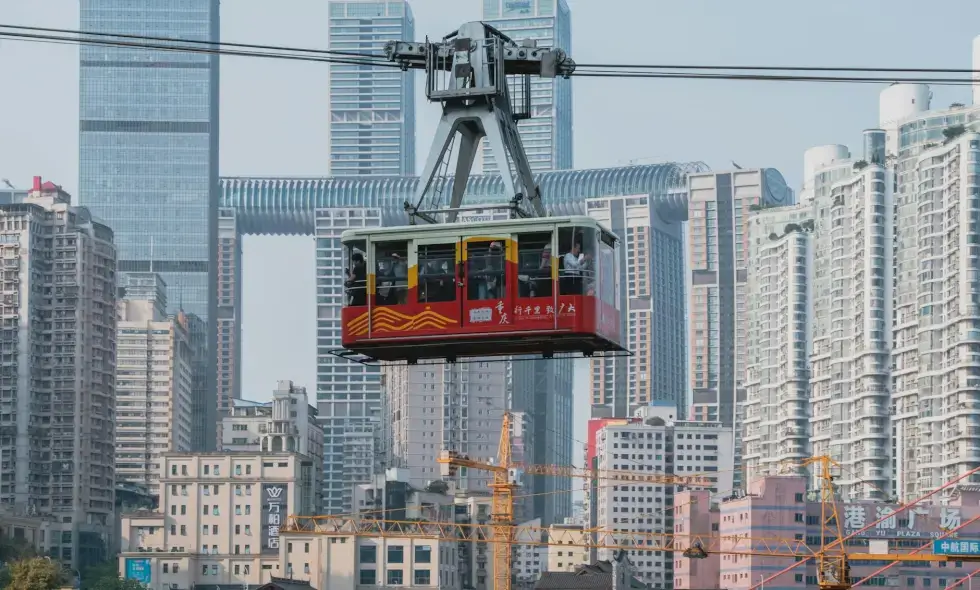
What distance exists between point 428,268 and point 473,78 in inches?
156

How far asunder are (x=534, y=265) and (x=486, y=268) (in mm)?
961

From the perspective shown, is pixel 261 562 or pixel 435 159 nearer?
pixel 435 159

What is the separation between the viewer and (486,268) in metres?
40.9

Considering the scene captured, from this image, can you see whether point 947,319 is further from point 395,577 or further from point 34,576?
point 34,576

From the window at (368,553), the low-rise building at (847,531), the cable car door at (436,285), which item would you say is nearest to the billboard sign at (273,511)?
the window at (368,553)

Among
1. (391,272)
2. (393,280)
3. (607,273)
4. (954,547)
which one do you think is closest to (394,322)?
(393,280)

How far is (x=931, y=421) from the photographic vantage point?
194m

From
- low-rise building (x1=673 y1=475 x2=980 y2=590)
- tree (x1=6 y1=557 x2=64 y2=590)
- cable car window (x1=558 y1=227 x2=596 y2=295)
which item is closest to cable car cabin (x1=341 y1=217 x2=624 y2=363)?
cable car window (x1=558 y1=227 x2=596 y2=295)

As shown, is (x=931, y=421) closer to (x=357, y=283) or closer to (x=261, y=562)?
(x=261, y=562)

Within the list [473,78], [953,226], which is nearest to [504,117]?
[473,78]

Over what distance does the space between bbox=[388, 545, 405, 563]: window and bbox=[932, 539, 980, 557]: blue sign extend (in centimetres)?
6321

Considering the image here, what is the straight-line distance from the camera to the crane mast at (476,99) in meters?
40.3

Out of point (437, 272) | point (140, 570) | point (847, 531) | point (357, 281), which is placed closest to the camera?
point (437, 272)

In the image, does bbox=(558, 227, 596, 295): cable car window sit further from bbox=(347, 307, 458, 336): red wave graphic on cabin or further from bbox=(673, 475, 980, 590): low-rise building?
bbox=(673, 475, 980, 590): low-rise building
